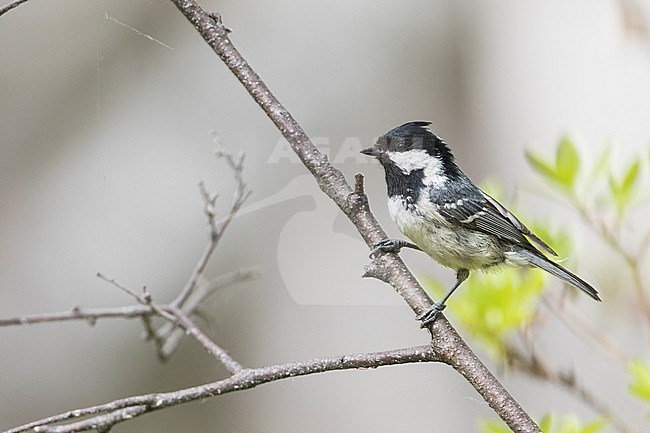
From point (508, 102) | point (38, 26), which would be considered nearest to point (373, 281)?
point (508, 102)

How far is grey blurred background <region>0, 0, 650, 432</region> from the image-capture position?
272 cm

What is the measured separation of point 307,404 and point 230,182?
2.81 ft

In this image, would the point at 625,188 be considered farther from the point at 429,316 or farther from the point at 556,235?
the point at 429,316

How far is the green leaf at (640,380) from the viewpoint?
3.52 feet

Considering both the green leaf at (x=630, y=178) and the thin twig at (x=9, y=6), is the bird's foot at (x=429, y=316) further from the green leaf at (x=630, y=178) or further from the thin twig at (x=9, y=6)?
the thin twig at (x=9, y=6)

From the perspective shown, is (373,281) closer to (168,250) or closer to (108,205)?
(168,250)

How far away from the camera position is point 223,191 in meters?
2.78

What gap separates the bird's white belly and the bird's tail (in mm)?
58

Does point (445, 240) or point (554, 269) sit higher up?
point (445, 240)

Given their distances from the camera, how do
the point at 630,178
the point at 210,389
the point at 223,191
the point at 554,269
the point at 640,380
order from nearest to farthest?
the point at 210,389
the point at 640,380
the point at 630,178
the point at 554,269
the point at 223,191

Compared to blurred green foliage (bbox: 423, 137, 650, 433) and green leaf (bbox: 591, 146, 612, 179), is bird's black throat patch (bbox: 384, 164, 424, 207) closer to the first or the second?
blurred green foliage (bbox: 423, 137, 650, 433)

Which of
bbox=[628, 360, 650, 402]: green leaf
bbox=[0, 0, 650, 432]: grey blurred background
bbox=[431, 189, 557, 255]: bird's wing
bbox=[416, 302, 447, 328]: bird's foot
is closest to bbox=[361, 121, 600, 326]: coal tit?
bbox=[431, 189, 557, 255]: bird's wing

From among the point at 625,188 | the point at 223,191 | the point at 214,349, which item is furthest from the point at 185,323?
the point at 223,191

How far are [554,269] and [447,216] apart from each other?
0.21 metres
